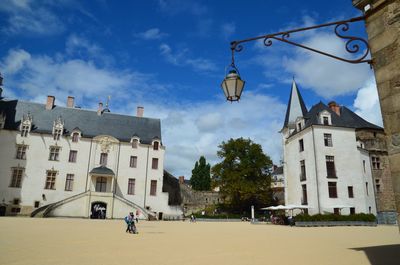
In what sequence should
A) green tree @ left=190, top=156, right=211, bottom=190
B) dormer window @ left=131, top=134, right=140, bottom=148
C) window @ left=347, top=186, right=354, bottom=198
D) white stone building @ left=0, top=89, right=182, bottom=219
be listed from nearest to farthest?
window @ left=347, top=186, right=354, bottom=198, white stone building @ left=0, top=89, right=182, bottom=219, dormer window @ left=131, top=134, right=140, bottom=148, green tree @ left=190, top=156, right=211, bottom=190

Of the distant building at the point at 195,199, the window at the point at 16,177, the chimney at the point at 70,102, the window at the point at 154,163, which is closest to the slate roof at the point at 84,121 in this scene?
the chimney at the point at 70,102

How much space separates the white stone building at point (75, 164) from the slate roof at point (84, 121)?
11 cm

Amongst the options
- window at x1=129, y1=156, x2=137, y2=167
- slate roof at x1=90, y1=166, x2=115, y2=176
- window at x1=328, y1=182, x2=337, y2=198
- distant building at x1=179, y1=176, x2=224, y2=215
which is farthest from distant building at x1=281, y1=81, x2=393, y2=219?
slate roof at x1=90, y1=166, x2=115, y2=176

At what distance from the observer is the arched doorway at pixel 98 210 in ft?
113

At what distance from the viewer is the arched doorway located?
34.5 meters

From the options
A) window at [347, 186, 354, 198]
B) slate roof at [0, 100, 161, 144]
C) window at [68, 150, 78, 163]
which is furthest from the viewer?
slate roof at [0, 100, 161, 144]

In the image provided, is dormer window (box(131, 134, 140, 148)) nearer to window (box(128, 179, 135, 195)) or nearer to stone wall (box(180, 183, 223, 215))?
window (box(128, 179, 135, 195))

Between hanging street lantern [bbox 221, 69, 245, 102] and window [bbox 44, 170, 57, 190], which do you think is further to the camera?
window [bbox 44, 170, 57, 190]

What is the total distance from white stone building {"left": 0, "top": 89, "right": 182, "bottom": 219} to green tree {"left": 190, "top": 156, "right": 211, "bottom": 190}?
857 inches

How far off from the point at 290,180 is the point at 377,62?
115ft

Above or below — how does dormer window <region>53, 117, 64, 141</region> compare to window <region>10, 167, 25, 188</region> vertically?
above

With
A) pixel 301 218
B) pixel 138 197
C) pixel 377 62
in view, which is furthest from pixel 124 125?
pixel 377 62

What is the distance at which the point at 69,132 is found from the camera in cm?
3862

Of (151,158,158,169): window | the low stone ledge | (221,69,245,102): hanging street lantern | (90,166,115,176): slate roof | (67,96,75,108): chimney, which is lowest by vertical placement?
the low stone ledge
